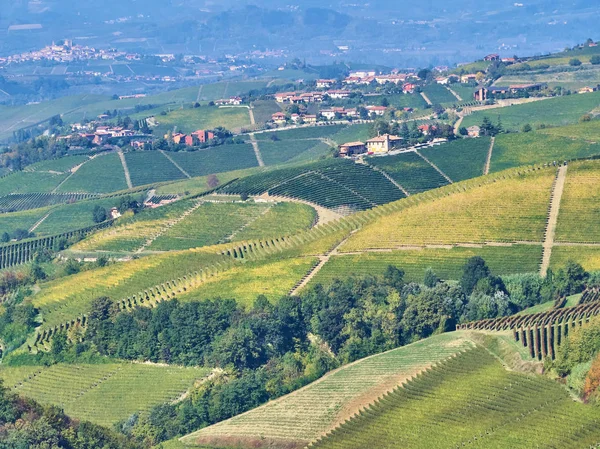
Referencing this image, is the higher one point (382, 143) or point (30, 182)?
point (382, 143)

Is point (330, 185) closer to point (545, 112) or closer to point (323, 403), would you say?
point (545, 112)

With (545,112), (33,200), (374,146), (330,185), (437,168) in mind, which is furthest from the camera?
(545,112)

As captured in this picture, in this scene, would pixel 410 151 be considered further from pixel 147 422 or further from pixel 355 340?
pixel 147 422

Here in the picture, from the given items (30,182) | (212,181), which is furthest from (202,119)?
(212,181)

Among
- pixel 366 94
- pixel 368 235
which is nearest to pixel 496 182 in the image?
pixel 368 235

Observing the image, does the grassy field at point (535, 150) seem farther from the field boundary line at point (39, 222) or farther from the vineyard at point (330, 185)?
the field boundary line at point (39, 222)
